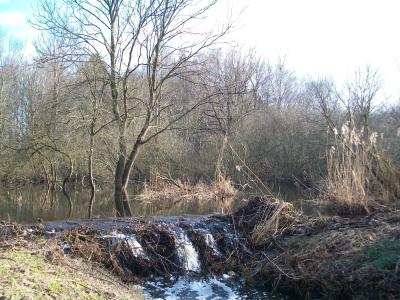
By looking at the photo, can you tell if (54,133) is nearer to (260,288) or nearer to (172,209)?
(172,209)

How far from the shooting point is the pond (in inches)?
556

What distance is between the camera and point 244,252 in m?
8.58

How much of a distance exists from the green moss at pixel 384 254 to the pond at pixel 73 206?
7.12 meters

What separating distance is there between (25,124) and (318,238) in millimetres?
17803

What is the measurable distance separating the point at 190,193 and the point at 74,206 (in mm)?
5646

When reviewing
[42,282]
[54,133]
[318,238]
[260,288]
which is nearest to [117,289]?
[42,282]

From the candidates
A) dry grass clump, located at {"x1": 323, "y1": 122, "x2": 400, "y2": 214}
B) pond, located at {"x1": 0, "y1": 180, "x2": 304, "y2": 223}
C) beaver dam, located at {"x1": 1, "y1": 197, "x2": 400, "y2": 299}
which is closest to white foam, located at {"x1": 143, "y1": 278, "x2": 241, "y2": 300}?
beaver dam, located at {"x1": 1, "y1": 197, "x2": 400, "y2": 299}

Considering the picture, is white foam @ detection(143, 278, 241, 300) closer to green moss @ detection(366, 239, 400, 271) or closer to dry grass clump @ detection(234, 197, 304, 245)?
dry grass clump @ detection(234, 197, 304, 245)

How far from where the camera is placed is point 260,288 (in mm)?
7199

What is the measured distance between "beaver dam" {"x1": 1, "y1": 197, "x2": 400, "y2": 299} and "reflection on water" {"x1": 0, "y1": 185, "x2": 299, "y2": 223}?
160 inches

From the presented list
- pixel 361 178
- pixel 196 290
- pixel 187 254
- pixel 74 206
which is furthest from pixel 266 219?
pixel 74 206

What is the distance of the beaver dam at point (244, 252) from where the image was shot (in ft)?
21.1

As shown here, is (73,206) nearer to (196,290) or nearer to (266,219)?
(266,219)

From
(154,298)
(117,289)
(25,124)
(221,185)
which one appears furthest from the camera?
(25,124)
